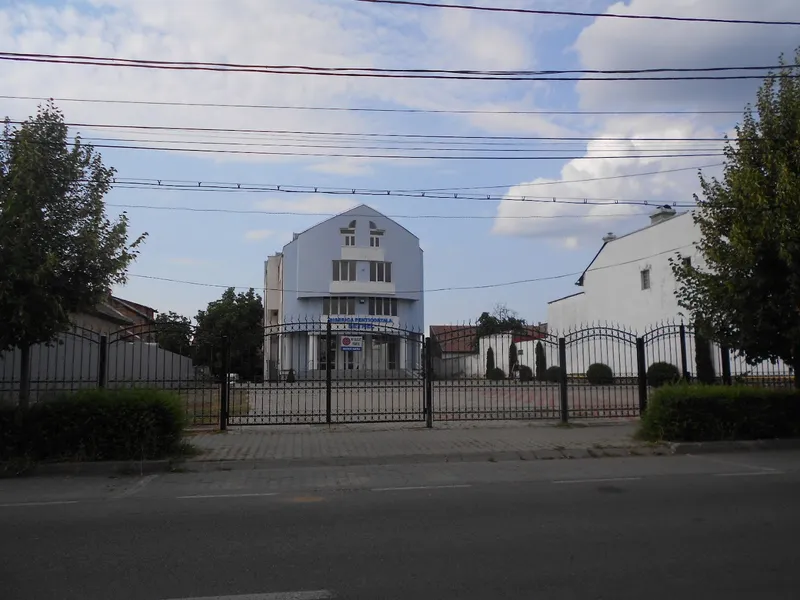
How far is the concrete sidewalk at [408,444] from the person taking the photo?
1192 cm

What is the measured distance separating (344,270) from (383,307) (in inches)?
183

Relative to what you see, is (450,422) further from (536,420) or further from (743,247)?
(743,247)

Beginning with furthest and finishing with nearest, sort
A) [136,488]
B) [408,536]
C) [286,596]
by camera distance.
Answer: [136,488] → [408,536] → [286,596]

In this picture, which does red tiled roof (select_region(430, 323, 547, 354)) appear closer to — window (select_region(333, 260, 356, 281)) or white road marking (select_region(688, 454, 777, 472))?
white road marking (select_region(688, 454, 777, 472))

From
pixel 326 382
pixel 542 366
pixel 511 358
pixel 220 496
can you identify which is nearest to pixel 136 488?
pixel 220 496

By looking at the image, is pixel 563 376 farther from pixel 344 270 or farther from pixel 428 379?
pixel 344 270

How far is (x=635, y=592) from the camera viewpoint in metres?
4.91

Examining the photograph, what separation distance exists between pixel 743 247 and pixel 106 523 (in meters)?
11.7

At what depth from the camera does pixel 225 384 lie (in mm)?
14875

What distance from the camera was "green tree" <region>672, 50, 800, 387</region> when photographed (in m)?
12.7

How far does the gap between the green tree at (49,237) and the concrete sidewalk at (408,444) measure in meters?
3.37

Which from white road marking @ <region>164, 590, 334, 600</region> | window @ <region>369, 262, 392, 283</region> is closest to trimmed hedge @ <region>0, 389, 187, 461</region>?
white road marking @ <region>164, 590, 334, 600</region>

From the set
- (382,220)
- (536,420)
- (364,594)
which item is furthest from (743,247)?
(382,220)

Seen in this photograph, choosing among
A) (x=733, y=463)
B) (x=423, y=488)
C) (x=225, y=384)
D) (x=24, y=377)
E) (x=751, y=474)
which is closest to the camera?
(x=423, y=488)
